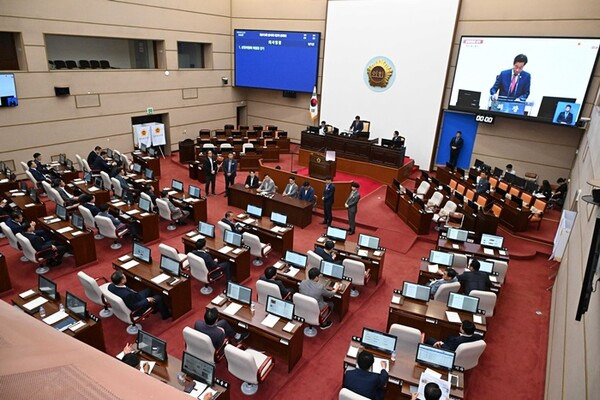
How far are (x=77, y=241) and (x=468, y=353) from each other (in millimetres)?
7900

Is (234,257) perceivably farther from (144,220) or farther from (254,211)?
(144,220)

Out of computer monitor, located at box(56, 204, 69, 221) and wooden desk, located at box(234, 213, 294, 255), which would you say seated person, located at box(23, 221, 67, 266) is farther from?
wooden desk, located at box(234, 213, 294, 255)

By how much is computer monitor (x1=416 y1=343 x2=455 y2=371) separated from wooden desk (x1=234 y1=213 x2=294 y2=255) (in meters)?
4.79

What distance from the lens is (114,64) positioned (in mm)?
17312

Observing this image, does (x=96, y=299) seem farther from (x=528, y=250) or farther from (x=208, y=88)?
(x=208, y=88)

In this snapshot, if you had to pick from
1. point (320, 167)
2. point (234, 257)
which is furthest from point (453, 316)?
point (320, 167)

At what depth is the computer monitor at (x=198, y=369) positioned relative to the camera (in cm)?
470

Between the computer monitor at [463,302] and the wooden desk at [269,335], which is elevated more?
the computer monitor at [463,302]

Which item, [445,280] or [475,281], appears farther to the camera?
[475,281]

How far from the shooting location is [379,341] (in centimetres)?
549

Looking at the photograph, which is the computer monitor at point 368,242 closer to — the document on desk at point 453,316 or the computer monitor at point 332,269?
the computer monitor at point 332,269

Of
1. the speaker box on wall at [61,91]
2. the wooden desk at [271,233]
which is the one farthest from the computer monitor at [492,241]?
the speaker box on wall at [61,91]

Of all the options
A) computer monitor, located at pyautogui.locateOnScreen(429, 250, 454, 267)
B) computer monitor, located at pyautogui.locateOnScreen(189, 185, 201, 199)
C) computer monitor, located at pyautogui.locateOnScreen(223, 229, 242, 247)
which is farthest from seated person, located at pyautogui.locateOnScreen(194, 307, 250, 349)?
computer monitor, located at pyautogui.locateOnScreen(189, 185, 201, 199)

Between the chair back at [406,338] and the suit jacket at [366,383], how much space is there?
3.09 feet
